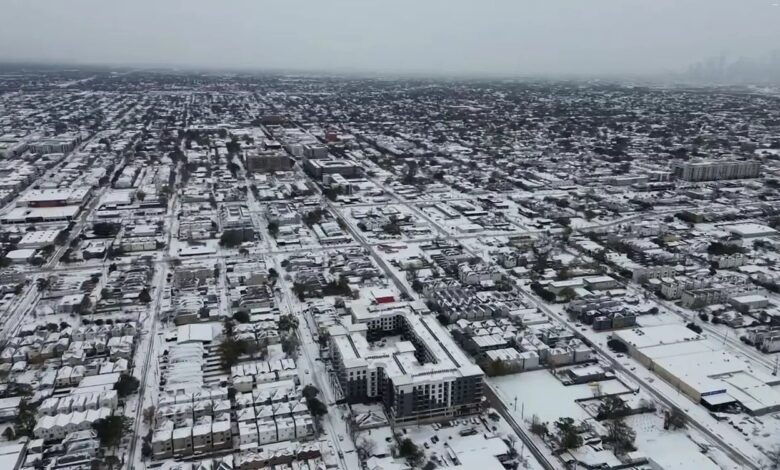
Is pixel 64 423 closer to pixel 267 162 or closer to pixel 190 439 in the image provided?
pixel 190 439

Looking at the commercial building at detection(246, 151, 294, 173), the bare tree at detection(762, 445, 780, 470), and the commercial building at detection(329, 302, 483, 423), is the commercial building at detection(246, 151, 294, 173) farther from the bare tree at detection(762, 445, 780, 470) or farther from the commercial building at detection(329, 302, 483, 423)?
the bare tree at detection(762, 445, 780, 470)

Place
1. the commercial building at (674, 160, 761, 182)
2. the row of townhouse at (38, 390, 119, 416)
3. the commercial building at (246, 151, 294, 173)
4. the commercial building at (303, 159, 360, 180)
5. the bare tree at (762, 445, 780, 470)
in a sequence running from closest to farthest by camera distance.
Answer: the bare tree at (762, 445, 780, 470) → the row of townhouse at (38, 390, 119, 416) → the commercial building at (303, 159, 360, 180) → the commercial building at (674, 160, 761, 182) → the commercial building at (246, 151, 294, 173)

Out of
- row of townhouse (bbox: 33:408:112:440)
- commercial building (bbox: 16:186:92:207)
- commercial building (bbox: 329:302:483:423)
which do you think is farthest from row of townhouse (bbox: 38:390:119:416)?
commercial building (bbox: 16:186:92:207)

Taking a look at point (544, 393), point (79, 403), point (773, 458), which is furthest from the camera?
point (544, 393)

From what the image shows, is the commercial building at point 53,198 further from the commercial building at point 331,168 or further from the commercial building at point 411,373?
the commercial building at point 411,373

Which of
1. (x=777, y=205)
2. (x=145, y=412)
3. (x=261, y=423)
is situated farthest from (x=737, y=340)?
(x=777, y=205)

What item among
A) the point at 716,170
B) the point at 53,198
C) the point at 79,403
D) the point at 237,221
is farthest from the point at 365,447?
the point at 716,170
